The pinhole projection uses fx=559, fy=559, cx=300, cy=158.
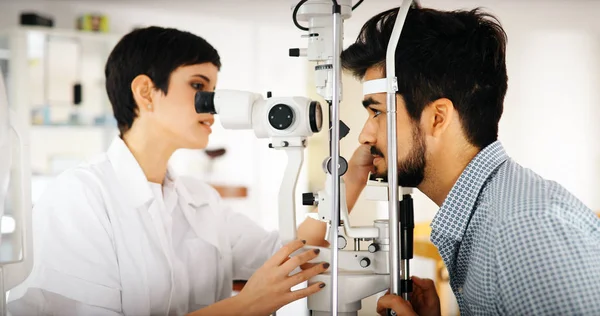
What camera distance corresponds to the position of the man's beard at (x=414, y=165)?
140 centimetres

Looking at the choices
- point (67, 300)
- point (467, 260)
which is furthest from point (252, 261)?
point (467, 260)

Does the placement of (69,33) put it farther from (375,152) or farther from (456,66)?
(456,66)

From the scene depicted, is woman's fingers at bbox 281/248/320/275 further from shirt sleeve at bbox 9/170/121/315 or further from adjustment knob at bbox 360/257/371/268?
shirt sleeve at bbox 9/170/121/315

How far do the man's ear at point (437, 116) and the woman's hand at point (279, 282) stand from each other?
42cm

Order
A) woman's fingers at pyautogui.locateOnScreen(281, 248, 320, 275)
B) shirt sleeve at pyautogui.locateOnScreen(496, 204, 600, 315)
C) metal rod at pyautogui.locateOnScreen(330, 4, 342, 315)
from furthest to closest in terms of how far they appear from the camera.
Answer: woman's fingers at pyautogui.locateOnScreen(281, 248, 320, 275)
metal rod at pyautogui.locateOnScreen(330, 4, 342, 315)
shirt sleeve at pyautogui.locateOnScreen(496, 204, 600, 315)

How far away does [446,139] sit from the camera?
1.38 meters

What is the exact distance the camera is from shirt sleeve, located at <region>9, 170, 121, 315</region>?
56.8 inches

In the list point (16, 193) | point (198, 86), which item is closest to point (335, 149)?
point (198, 86)

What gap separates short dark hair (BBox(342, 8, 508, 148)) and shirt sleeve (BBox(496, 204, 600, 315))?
1.18ft

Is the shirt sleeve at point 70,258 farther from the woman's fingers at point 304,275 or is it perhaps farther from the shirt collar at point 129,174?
the woman's fingers at point 304,275

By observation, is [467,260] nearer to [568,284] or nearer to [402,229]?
[402,229]

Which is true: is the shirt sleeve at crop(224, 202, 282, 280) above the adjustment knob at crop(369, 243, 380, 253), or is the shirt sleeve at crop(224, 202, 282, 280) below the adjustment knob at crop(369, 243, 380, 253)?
below

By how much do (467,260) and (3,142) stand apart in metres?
1.17

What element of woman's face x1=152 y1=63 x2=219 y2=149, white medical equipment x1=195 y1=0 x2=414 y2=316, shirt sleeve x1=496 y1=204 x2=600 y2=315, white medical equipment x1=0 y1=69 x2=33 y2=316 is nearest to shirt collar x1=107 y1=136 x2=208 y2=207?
woman's face x1=152 y1=63 x2=219 y2=149
